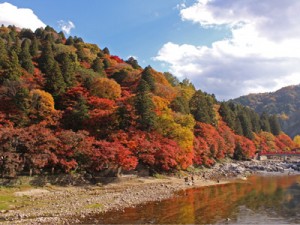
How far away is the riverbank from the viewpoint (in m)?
28.7

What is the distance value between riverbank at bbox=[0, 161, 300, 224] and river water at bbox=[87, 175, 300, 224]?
A: 7.52 ft

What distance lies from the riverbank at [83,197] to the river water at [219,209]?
7.52 feet

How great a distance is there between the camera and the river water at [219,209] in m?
29.0

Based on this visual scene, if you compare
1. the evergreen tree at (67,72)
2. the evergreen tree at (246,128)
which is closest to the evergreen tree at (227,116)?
the evergreen tree at (246,128)

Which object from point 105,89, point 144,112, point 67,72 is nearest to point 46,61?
point 67,72

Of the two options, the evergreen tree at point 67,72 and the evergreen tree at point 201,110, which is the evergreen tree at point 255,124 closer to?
the evergreen tree at point 201,110

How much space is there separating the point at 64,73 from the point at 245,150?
2370 inches

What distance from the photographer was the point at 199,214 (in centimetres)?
3158

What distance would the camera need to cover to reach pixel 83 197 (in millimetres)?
Result: 37781

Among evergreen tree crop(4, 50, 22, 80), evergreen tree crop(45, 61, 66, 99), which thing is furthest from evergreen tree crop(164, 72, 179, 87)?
evergreen tree crop(4, 50, 22, 80)

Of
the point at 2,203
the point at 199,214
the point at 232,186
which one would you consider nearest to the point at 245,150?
the point at 232,186

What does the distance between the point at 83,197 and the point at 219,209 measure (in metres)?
15.5

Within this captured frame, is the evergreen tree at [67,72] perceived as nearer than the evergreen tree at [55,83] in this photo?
No

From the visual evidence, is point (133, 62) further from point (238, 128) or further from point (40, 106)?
point (40, 106)
